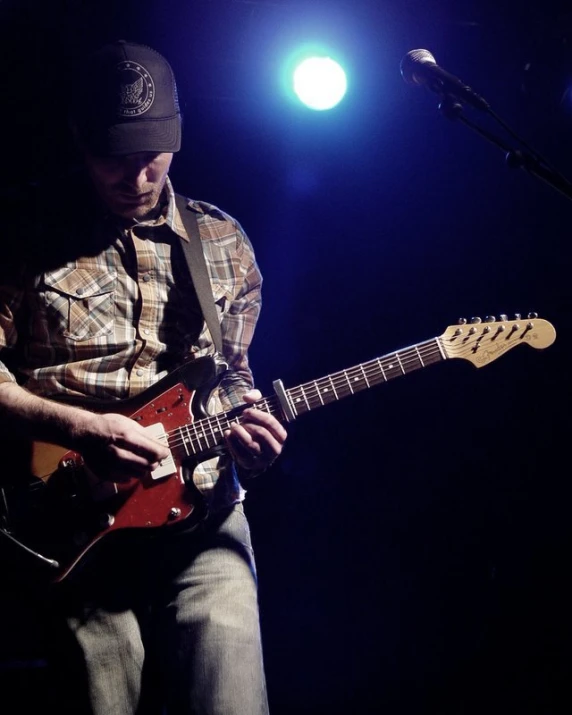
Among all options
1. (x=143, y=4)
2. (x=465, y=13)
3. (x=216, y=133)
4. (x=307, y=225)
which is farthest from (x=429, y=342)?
(x=143, y=4)

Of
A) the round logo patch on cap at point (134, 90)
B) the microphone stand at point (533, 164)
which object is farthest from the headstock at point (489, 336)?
the round logo patch on cap at point (134, 90)

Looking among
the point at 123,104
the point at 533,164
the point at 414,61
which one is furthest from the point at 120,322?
the point at 533,164

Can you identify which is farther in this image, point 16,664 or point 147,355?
point 16,664

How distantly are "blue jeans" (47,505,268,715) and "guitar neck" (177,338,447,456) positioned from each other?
439 mm

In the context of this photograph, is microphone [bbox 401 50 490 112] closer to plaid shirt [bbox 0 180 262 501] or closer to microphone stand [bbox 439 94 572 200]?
microphone stand [bbox 439 94 572 200]

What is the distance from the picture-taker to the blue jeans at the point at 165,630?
5.62 feet

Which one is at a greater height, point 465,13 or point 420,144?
point 465,13

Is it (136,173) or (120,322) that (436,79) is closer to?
(136,173)

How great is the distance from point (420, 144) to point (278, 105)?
2.67 feet

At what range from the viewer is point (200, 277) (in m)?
2.21

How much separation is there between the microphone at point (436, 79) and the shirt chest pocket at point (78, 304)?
1336 mm

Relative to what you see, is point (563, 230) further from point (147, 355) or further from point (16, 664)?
point (16, 664)

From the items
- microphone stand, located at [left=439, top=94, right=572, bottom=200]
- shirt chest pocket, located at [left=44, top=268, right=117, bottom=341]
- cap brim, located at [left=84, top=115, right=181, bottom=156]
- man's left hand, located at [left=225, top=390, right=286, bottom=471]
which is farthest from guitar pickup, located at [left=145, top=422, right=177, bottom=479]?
microphone stand, located at [left=439, top=94, right=572, bottom=200]

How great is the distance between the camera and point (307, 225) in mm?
3010
